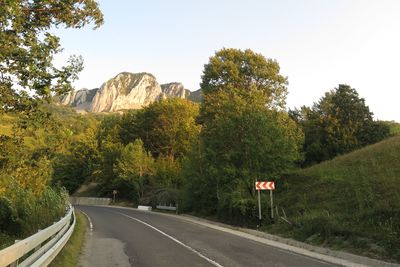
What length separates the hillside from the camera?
13.9m

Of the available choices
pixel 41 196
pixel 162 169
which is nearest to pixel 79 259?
pixel 41 196

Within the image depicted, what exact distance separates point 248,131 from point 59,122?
60.9 feet

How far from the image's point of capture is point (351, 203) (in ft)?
67.8

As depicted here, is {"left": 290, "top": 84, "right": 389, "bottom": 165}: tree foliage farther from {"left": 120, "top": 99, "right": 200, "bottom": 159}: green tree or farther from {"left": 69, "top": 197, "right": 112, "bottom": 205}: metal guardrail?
{"left": 69, "top": 197, "right": 112, "bottom": 205}: metal guardrail

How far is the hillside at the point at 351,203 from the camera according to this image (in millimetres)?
13875

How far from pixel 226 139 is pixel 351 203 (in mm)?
10988

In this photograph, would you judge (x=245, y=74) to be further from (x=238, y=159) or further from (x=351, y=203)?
(x=351, y=203)

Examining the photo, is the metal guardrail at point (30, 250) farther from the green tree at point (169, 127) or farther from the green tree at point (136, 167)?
the green tree at point (169, 127)

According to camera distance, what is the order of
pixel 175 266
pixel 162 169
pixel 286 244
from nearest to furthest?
pixel 175 266
pixel 286 244
pixel 162 169

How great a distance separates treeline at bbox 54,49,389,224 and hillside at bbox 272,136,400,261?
2.26m

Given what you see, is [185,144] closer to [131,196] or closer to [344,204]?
[131,196]

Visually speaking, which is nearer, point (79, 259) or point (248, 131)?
point (79, 259)

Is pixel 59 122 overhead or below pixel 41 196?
overhead

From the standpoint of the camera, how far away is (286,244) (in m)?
16.8
